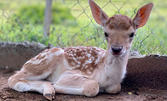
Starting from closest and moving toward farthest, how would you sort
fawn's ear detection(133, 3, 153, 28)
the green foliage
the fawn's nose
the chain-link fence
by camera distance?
the fawn's nose < fawn's ear detection(133, 3, 153, 28) < the chain-link fence < the green foliage

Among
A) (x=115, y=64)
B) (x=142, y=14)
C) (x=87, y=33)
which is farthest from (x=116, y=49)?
(x=87, y=33)

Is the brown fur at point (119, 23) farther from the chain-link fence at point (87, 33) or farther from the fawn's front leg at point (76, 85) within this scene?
the chain-link fence at point (87, 33)

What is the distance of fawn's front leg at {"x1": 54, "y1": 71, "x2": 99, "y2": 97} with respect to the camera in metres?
3.91

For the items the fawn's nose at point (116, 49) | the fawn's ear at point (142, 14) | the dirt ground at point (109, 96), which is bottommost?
the dirt ground at point (109, 96)

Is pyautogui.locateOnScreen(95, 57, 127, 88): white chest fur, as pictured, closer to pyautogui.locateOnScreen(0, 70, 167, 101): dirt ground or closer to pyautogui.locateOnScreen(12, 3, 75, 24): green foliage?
pyautogui.locateOnScreen(0, 70, 167, 101): dirt ground

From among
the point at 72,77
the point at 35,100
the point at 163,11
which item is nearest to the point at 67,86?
the point at 72,77

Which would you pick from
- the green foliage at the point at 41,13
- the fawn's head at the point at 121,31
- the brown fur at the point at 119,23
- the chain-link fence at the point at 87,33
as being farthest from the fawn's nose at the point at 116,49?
the green foliage at the point at 41,13

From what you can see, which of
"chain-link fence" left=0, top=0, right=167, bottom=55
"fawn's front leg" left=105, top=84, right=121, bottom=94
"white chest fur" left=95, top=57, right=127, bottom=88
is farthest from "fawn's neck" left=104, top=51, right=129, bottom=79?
"chain-link fence" left=0, top=0, right=167, bottom=55

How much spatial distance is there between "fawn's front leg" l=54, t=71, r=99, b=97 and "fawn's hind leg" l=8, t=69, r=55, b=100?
0.13 meters

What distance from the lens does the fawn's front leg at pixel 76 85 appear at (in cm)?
391

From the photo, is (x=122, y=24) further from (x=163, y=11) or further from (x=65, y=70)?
(x=163, y=11)

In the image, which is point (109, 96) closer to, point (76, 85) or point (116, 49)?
point (76, 85)

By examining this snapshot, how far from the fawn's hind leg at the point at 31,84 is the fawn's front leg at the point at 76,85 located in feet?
0.42

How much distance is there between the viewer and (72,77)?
13.7 ft
